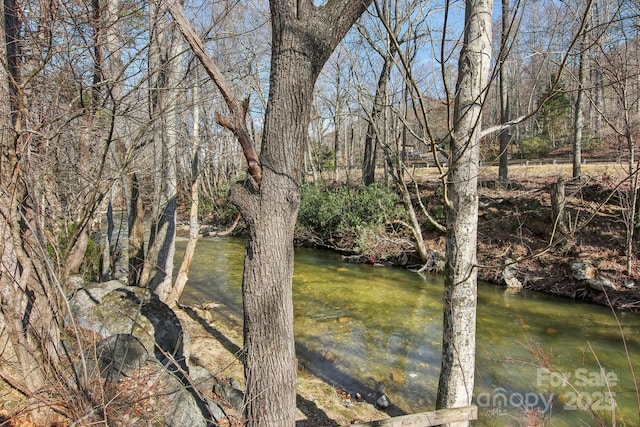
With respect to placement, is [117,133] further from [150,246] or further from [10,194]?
[150,246]

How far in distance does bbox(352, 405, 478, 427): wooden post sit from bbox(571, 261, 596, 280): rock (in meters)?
7.44

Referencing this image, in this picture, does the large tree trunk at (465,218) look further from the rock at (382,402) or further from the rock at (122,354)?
the rock at (122,354)

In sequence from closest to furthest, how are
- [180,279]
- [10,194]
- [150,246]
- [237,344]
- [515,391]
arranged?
[10,194], [515,391], [237,344], [150,246], [180,279]

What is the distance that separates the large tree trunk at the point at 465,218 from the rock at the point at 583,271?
7168 millimetres

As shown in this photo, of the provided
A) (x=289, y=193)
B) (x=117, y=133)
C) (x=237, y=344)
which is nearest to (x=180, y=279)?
(x=237, y=344)

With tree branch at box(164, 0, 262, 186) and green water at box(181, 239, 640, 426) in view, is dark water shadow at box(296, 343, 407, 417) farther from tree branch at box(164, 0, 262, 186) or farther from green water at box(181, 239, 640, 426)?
tree branch at box(164, 0, 262, 186)

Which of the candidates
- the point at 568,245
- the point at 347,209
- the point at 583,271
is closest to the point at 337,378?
the point at 583,271

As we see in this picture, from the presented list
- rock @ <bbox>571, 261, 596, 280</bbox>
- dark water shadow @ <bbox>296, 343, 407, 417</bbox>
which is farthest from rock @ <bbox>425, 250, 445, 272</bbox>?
dark water shadow @ <bbox>296, 343, 407, 417</bbox>

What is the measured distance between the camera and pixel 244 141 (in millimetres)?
2439

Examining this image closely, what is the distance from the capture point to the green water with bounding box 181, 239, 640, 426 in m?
4.80

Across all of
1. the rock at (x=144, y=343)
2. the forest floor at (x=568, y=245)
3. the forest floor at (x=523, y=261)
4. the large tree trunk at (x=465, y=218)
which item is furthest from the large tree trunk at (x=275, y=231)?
the forest floor at (x=568, y=245)

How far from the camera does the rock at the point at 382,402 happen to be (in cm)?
461

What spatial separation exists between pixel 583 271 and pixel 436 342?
4799 millimetres

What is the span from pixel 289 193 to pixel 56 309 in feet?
7.56
